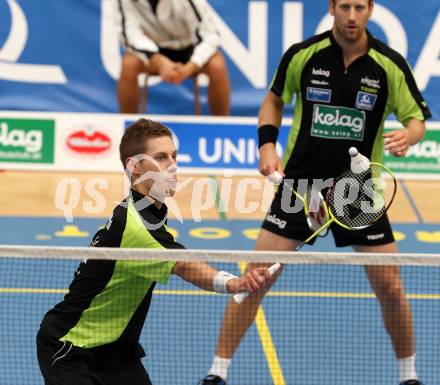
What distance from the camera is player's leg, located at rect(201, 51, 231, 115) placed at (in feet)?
35.7

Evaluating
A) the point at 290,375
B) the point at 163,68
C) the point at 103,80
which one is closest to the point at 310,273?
the point at 290,375

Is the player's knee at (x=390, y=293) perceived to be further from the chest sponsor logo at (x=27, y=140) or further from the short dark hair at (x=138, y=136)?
the chest sponsor logo at (x=27, y=140)

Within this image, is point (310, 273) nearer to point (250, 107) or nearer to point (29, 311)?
point (29, 311)

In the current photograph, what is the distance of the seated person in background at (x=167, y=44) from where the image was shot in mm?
10742

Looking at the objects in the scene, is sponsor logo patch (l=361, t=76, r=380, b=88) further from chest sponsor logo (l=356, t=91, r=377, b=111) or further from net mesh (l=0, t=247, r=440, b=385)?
net mesh (l=0, t=247, r=440, b=385)

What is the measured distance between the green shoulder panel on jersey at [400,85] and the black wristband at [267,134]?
26.0 inches

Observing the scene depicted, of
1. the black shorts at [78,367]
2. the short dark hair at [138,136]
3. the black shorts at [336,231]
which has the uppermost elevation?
the short dark hair at [138,136]

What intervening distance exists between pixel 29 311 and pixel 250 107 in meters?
4.81

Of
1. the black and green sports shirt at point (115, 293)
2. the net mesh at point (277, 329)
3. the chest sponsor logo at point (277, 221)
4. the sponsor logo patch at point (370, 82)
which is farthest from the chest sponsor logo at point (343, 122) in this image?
the black and green sports shirt at point (115, 293)

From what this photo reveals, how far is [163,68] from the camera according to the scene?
10.7 meters

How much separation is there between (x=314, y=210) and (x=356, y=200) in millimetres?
304

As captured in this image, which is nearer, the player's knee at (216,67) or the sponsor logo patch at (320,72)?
the sponsor logo patch at (320,72)

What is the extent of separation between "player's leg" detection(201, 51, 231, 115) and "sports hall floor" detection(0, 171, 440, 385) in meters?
1.45

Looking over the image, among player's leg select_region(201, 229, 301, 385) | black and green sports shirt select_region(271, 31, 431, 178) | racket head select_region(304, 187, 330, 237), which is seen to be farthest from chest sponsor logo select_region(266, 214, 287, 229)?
player's leg select_region(201, 229, 301, 385)
